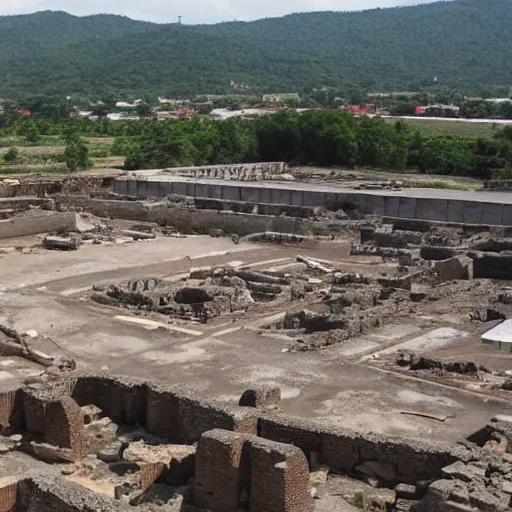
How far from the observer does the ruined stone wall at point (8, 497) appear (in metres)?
12.3

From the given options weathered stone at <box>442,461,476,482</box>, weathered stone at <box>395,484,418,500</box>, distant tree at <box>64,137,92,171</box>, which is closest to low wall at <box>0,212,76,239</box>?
distant tree at <box>64,137,92,171</box>

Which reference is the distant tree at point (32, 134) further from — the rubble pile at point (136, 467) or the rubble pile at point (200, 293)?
the rubble pile at point (136, 467)

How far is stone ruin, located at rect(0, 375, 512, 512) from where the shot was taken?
12.4 meters

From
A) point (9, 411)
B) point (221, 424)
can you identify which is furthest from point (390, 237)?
point (9, 411)

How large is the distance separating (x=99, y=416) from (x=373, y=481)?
5.70 meters

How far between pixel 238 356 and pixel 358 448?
7319mm

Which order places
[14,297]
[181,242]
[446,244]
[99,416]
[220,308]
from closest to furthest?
[99,416] → [220,308] → [14,297] → [446,244] → [181,242]

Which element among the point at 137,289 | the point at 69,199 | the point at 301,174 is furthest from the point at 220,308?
the point at 301,174

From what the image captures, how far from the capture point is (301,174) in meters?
63.2

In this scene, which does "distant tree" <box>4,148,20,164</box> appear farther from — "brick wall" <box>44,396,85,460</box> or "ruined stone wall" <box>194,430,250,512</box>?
"ruined stone wall" <box>194,430,250,512</box>

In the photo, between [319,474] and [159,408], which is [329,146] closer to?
[159,408]

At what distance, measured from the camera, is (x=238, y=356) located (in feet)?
69.8

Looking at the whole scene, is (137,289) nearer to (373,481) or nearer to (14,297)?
(14,297)

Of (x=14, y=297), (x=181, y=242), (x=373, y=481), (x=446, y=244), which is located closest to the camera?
(x=373, y=481)
